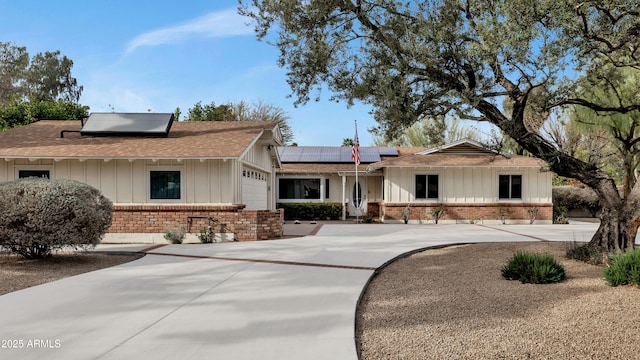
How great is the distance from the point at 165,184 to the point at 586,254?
11.8m

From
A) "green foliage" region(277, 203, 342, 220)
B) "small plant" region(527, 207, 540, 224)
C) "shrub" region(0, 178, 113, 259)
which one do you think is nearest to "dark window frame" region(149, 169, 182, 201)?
"shrub" region(0, 178, 113, 259)

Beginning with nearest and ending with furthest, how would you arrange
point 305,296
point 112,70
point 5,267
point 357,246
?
point 305,296, point 5,267, point 357,246, point 112,70

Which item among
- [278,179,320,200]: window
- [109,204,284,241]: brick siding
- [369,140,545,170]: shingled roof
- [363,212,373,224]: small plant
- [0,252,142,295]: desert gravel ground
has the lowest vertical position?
[363,212,373,224]: small plant

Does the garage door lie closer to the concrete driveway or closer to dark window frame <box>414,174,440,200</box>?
the concrete driveway

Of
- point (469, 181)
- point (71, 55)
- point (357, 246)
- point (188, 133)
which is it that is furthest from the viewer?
point (71, 55)

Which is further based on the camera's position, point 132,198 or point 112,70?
point 112,70

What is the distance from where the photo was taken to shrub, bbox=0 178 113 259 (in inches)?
339

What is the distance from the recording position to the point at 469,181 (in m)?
21.5

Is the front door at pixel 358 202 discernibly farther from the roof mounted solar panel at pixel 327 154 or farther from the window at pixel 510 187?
the window at pixel 510 187

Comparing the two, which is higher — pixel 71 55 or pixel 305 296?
pixel 71 55

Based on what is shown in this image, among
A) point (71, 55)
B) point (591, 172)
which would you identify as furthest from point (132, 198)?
point (71, 55)

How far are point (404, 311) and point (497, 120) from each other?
514cm

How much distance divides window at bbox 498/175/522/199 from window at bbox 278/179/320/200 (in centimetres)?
998

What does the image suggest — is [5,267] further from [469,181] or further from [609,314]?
[469,181]
